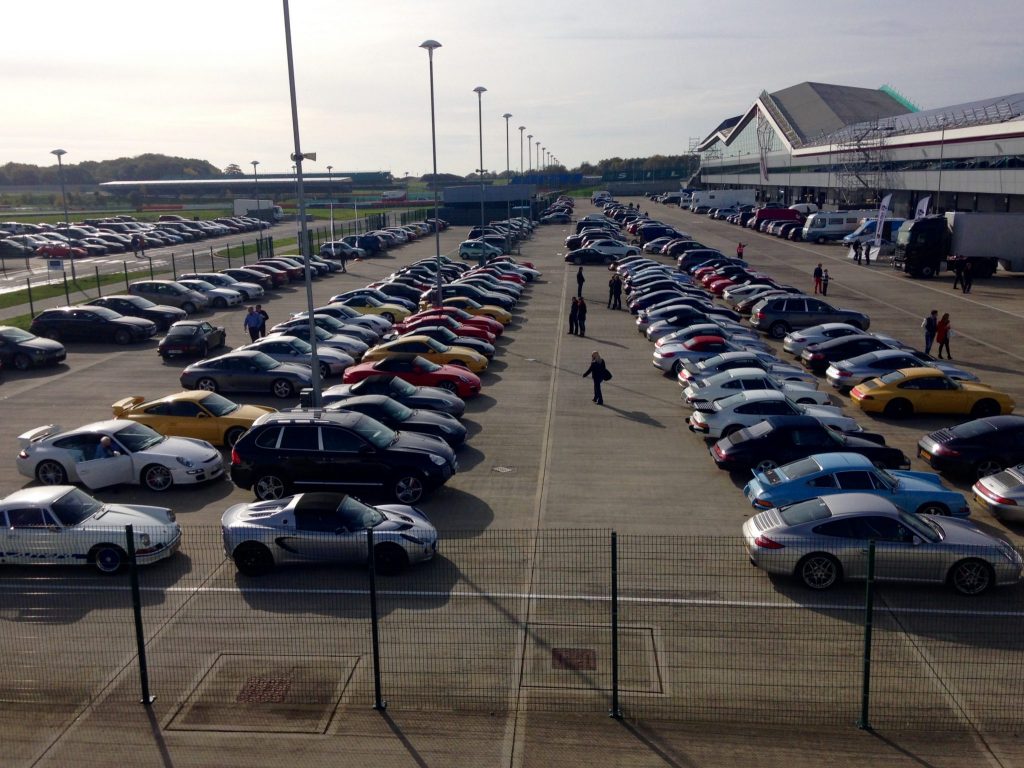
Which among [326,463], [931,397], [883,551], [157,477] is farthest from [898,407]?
[157,477]

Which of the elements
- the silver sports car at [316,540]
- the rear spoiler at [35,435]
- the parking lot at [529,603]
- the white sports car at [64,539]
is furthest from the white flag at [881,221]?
the white sports car at [64,539]

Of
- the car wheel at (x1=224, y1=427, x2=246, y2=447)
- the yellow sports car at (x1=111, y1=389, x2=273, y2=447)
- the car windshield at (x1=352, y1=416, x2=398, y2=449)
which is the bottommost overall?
the car wheel at (x1=224, y1=427, x2=246, y2=447)

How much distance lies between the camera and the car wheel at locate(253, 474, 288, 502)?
581 inches

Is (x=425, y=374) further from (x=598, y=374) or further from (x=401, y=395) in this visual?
(x=598, y=374)

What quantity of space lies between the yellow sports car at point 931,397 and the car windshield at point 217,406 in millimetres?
14282

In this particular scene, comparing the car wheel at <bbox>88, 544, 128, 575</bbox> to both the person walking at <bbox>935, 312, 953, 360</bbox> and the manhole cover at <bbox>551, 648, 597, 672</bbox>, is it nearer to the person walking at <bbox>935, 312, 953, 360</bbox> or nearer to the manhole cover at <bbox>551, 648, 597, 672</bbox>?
the manhole cover at <bbox>551, 648, 597, 672</bbox>

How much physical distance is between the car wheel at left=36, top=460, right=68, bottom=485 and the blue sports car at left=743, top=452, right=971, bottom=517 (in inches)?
472

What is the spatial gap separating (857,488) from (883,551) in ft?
7.01

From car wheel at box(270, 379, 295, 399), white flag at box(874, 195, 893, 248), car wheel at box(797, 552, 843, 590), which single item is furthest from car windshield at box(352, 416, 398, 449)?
white flag at box(874, 195, 893, 248)

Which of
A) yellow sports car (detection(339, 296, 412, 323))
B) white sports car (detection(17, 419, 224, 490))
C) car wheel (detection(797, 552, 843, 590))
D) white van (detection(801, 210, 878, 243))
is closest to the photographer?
car wheel (detection(797, 552, 843, 590))

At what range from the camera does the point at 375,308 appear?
34406 millimetres

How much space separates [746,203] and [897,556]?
100870 mm

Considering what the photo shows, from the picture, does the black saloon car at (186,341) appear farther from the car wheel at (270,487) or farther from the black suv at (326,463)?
the car wheel at (270,487)

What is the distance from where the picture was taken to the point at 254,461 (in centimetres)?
1475
